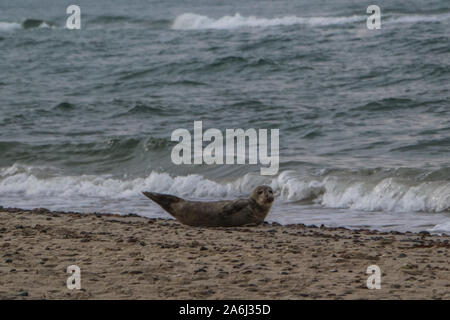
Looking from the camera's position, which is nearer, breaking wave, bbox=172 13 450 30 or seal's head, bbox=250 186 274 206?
seal's head, bbox=250 186 274 206

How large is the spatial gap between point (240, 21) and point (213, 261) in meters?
30.6

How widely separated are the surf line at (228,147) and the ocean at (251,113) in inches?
7.9

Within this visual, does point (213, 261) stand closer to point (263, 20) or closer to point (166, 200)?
point (166, 200)

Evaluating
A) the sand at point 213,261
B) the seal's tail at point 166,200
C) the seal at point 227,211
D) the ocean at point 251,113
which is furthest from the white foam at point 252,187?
the seal's tail at point 166,200

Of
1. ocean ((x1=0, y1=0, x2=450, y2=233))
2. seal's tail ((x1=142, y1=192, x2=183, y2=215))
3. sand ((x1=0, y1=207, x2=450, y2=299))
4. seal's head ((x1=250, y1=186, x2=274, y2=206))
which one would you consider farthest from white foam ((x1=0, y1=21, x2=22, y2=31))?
seal's head ((x1=250, y1=186, x2=274, y2=206))

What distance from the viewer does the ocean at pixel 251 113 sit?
11.6 meters

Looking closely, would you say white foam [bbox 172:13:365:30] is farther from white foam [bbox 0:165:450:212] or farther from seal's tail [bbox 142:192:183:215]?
seal's tail [bbox 142:192:183:215]

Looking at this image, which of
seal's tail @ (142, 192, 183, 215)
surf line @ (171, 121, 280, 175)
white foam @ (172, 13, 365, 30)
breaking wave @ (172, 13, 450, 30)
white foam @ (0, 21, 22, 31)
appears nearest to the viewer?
seal's tail @ (142, 192, 183, 215)

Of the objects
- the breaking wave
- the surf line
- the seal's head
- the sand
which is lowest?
the sand

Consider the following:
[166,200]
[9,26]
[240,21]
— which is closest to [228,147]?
[166,200]

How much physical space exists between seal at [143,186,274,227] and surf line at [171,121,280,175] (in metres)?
3.25

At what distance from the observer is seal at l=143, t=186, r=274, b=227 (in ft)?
30.1

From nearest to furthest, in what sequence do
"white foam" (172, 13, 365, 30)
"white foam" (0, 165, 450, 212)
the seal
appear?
the seal → "white foam" (0, 165, 450, 212) → "white foam" (172, 13, 365, 30)

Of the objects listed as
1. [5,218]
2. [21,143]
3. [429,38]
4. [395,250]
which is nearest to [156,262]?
[395,250]
